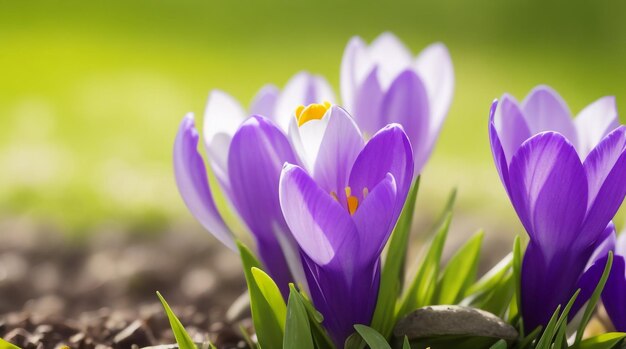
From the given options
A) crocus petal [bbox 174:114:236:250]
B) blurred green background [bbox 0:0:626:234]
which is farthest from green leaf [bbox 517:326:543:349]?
blurred green background [bbox 0:0:626:234]

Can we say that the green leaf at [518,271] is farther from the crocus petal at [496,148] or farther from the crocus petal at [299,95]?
the crocus petal at [299,95]

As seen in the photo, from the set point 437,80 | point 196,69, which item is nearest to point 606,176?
point 437,80

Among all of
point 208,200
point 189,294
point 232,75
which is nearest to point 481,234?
point 208,200

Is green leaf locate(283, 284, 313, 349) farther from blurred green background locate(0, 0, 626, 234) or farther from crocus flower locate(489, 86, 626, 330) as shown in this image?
blurred green background locate(0, 0, 626, 234)

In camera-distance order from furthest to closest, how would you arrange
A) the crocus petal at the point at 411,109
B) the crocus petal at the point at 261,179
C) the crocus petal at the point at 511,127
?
the crocus petal at the point at 411,109
the crocus petal at the point at 511,127
the crocus petal at the point at 261,179

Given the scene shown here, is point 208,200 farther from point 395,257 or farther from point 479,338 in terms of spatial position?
point 479,338

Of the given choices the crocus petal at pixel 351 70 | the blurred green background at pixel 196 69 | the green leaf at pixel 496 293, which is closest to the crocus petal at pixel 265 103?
the crocus petal at pixel 351 70
